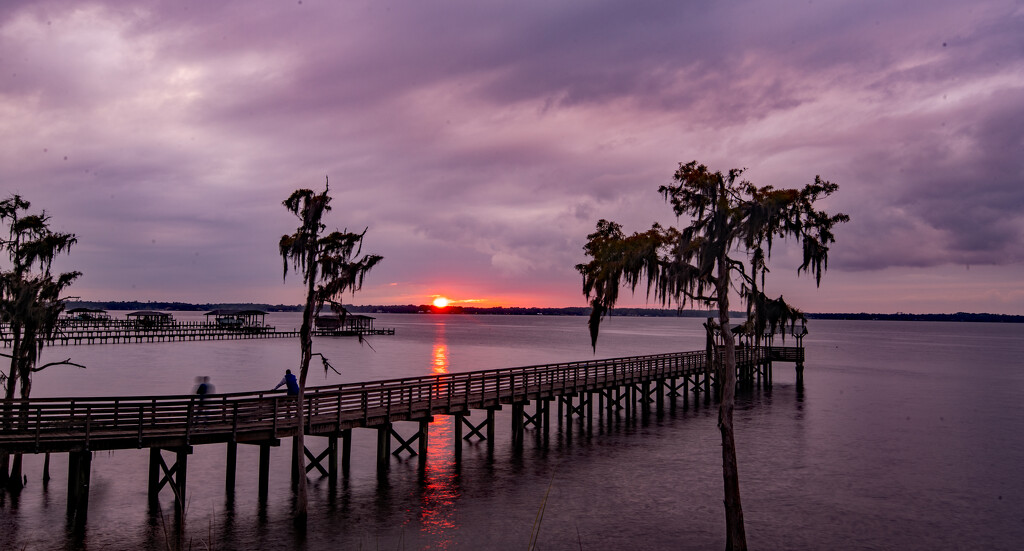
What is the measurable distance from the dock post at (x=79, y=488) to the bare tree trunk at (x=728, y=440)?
1782 cm

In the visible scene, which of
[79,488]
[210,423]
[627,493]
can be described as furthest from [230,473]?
[627,493]

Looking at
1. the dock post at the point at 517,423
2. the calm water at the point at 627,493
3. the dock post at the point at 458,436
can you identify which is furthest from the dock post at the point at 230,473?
the dock post at the point at 517,423

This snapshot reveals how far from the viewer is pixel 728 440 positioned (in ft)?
54.5

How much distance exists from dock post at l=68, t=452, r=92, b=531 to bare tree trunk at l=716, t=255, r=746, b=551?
17.8 meters

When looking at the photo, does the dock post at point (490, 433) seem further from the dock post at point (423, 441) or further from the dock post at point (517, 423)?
the dock post at point (423, 441)

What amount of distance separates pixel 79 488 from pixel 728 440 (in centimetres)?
1871

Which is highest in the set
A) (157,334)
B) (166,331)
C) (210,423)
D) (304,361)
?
(304,361)

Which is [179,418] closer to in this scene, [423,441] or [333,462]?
[333,462]

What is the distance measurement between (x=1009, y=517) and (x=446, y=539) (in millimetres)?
19544

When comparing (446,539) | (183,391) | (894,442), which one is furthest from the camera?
(183,391)

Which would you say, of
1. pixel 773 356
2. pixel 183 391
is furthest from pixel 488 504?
pixel 773 356

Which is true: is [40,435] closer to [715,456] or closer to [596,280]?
[596,280]

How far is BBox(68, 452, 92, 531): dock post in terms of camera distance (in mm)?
20453

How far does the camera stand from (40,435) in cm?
1916
